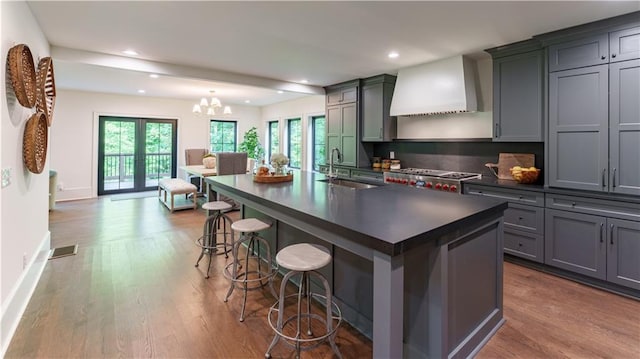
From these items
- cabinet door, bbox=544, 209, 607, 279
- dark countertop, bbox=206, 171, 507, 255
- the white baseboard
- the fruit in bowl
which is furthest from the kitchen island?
the white baseboard

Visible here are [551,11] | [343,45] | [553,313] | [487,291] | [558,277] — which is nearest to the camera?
[487,291]

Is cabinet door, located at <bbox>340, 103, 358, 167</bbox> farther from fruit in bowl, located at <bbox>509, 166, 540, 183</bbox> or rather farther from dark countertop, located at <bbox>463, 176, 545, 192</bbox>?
fruit in bowl, located at <bbox>509, 166, 540, 183</bbox>

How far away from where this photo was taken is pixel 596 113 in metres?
2.87

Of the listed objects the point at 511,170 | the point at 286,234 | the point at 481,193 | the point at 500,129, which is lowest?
the point at 286,234

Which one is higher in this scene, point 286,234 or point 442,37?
point 442,37

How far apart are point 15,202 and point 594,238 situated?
15.7ft

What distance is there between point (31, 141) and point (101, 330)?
1630mm

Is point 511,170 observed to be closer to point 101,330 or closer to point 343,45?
point 343,45

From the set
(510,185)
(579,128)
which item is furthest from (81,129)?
(579,128)

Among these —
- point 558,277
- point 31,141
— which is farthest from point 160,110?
point 558,277

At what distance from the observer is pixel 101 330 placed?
7.12ft

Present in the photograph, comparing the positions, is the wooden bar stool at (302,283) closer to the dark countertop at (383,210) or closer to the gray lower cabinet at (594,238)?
the dark countertop at (383,210)

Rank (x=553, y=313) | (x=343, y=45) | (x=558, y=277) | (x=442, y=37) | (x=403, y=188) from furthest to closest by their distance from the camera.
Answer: (x=343, y=45) → (x=442, y=37) → (x=558, y=277) → (x=403, y=188) → (x=553, y=313)

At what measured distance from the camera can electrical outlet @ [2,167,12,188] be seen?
2107mm
